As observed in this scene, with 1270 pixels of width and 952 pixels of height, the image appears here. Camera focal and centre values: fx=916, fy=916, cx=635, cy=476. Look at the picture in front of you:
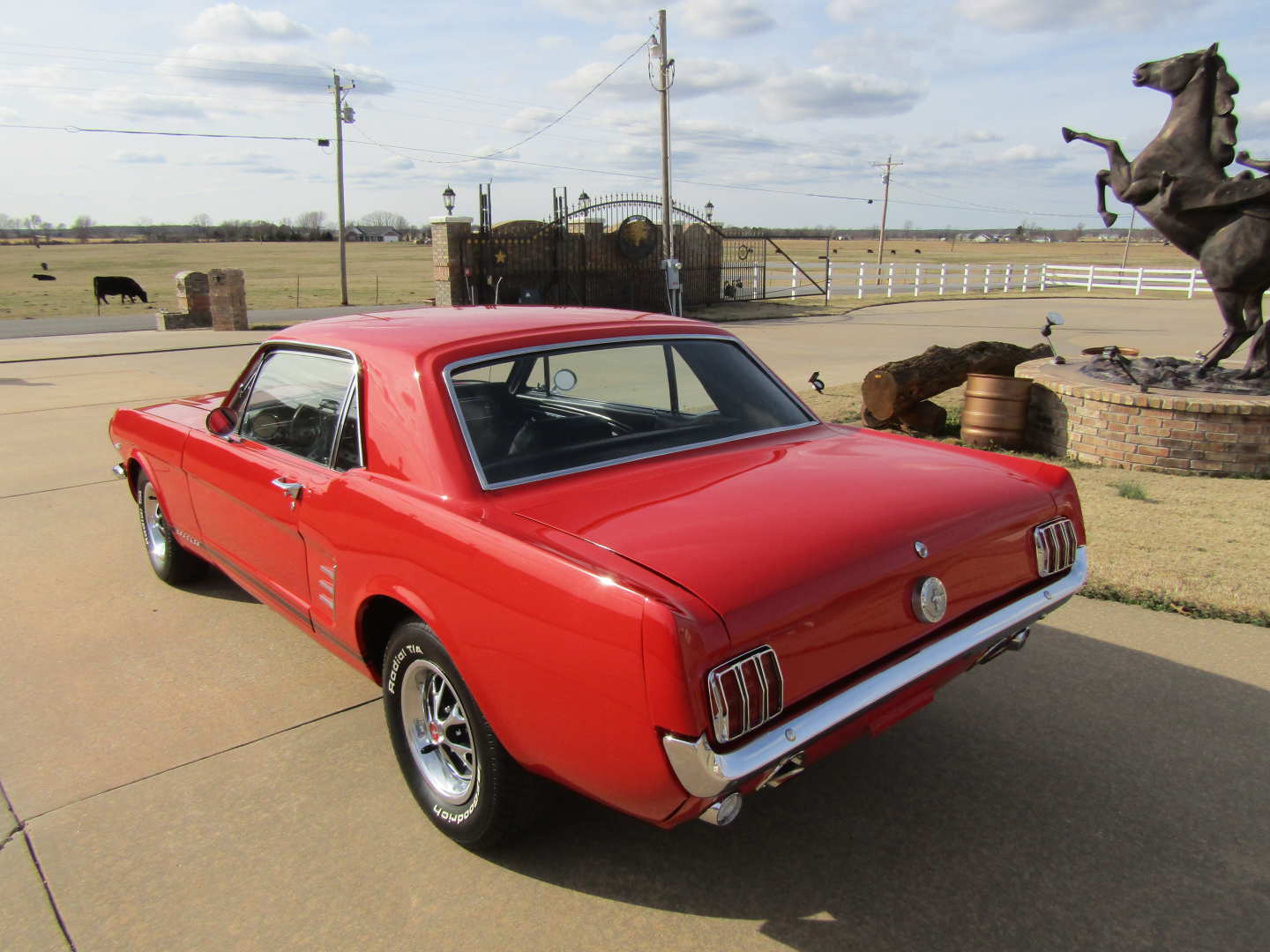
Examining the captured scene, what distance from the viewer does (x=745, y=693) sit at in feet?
6.61

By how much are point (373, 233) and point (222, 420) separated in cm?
15398

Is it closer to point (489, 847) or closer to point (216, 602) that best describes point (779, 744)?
point (489, 847)

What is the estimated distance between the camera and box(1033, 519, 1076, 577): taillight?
2.84 meters

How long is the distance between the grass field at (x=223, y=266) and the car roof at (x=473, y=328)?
87.8 ft

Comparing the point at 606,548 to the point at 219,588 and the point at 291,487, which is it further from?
the point at 219,588

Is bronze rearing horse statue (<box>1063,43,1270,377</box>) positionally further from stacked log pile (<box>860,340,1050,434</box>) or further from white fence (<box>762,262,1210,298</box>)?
white fence (<box>762,262,1210,298</box>)

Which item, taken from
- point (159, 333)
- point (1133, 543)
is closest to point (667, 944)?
point (1133, 543)

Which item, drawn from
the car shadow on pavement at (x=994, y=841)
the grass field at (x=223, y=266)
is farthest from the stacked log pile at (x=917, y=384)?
the grass field at (x=223, y=266)

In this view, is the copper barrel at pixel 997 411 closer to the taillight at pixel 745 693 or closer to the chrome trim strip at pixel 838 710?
the chrome trim strip at pixel 838 710

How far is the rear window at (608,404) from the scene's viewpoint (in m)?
2.88

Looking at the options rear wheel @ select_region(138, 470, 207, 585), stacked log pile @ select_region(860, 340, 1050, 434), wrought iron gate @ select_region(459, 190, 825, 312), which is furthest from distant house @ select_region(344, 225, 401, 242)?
rear wheel @ select_region(138, 470, 207, 585)

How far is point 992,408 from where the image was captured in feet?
→ 24.8

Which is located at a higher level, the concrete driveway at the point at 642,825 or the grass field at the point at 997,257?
the grass field at the point at 997,257

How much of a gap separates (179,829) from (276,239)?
4554 inches
